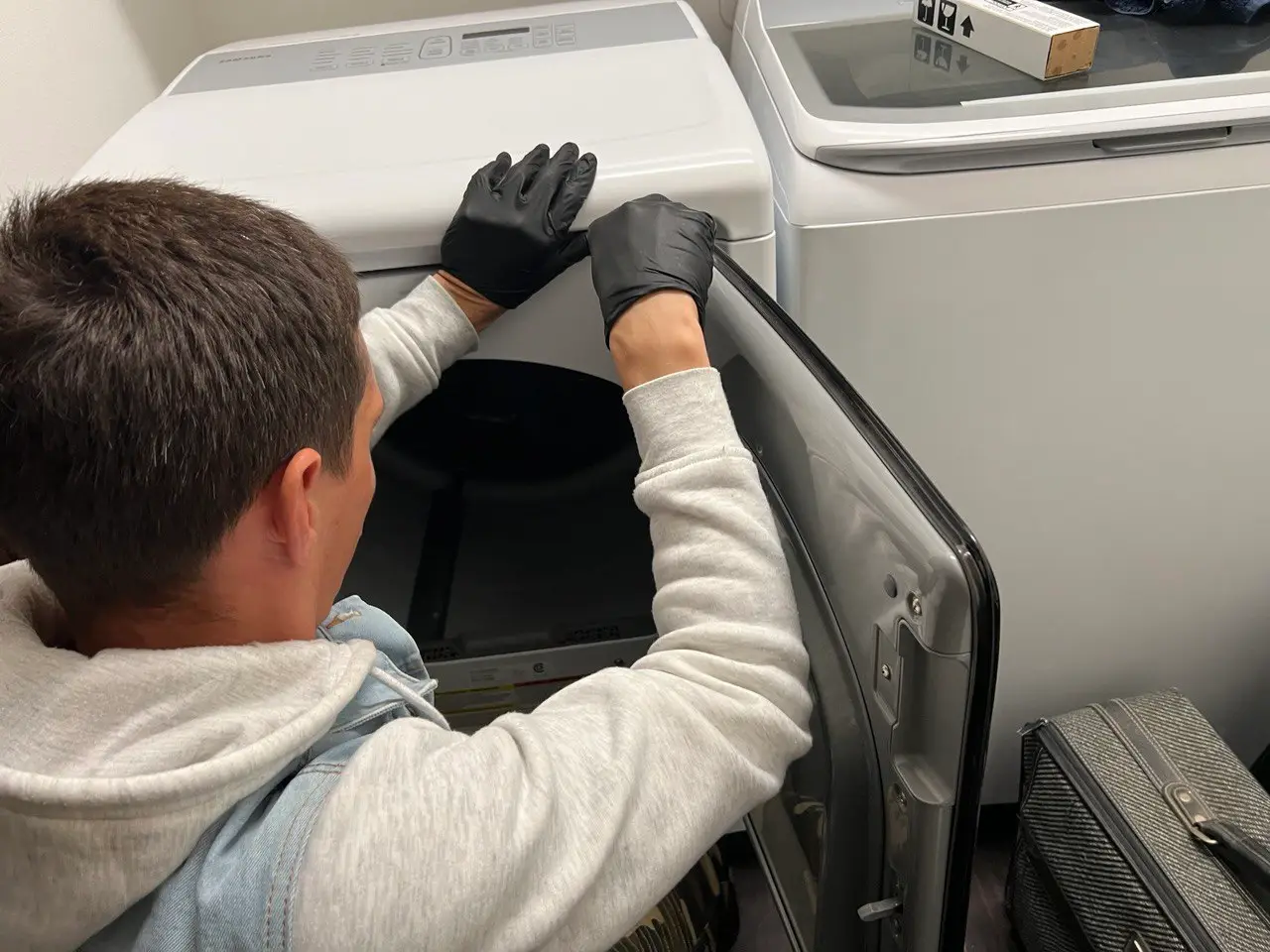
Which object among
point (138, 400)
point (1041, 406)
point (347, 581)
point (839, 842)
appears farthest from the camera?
point (347, 581)

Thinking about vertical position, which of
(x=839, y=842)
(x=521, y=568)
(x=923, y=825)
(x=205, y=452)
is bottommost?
(x=521, y=568)

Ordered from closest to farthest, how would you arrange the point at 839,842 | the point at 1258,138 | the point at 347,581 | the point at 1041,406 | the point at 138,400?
the point at 138,400 < the point at 839,842 < the point at 1258,138 < the point at 1041,406 < the point at 347,581

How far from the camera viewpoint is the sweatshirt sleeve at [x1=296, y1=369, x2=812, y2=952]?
458 mm

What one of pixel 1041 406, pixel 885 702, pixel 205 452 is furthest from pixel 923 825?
pixel 1041 406

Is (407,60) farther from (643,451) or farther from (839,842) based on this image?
(839,842)

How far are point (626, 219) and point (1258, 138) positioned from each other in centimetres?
53

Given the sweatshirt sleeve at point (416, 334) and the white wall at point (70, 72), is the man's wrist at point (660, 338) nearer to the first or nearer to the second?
the sweatshirt sleeve at point (416, 334)

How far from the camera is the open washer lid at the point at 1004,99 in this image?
0.77m

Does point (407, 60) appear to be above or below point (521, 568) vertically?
above

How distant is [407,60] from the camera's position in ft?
3.28

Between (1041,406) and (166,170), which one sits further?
(1041,406)

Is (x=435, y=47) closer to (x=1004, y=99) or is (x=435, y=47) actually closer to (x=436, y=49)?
(x=436, y=49)

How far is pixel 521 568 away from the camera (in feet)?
3.65

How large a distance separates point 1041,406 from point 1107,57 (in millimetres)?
323
